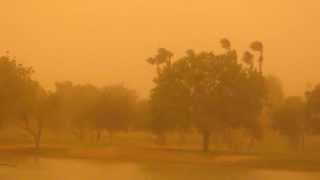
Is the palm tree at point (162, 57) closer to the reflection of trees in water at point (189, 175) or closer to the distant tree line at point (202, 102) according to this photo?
the distant tree line at point (202, 102)

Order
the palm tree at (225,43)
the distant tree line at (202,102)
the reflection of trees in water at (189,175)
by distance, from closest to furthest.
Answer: the reflection of trees in water at (189,175) → the distant tree line at (202,102) → the palm tree at (225,43)

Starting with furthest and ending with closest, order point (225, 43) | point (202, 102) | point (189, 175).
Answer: point (225, 43) → point (202, 102) → point (189, 175)

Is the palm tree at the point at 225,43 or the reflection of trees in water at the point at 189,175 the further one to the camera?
the palm tree at the point at 225,43

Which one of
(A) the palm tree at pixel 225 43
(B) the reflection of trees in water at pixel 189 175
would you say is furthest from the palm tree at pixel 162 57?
(B) the reflection of trees in water at pixel 189 175

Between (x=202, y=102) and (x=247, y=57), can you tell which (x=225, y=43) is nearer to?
(x=247, y=57)

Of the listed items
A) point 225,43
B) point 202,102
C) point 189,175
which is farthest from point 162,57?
point 189,175

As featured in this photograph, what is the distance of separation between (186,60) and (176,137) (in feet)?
148

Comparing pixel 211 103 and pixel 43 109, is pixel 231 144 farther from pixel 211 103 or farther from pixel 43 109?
pixel 43 109

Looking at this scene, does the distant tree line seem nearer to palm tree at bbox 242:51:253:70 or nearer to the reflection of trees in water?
palm tree at bbox 242:51:253:70

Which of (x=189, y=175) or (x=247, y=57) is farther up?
(x=247, y=57)

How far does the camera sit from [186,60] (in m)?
86.2

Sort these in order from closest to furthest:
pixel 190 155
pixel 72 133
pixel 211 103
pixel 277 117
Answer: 1. pixel 190 155
2. pixel 211 103
3. pixel 277 117
4. pixel 72 133

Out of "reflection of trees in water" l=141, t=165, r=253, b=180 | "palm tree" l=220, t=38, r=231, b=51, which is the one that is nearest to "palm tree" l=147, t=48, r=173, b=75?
"palm tree" l=220, t=38, r=231, b=51

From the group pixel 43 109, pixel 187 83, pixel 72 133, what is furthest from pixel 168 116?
pixel 72 133
